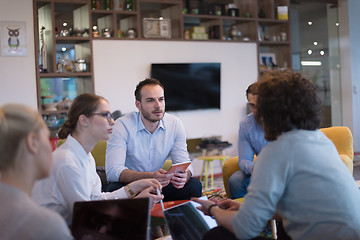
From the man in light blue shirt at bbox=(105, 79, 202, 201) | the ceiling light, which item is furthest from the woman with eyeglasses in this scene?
the ceiling light

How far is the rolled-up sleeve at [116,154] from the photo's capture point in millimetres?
3275

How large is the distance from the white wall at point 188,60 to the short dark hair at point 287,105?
4469 millimetres

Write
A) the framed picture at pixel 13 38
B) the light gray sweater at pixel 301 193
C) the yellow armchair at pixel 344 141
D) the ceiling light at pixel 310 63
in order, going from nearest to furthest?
the light gray sweater at pixel 301 193
the yellow armchair at pixel 344 141
the framed picture at pixel 13 38
the ceiling light at pixel 310 63

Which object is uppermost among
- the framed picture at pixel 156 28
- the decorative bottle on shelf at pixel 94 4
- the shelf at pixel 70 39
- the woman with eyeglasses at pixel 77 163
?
the decorative bottle on shelf at pixel 94 4

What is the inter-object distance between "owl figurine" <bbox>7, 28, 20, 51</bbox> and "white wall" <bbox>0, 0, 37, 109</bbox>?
12cm

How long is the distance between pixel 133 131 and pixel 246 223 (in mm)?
1971

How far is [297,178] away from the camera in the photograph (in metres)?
1.62

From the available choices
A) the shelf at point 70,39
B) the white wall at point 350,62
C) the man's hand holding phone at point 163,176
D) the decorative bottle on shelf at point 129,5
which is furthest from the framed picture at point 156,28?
the man's hand holding phone at point 163,176

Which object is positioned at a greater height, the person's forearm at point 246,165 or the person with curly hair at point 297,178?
the person with curly hair at point 297,178

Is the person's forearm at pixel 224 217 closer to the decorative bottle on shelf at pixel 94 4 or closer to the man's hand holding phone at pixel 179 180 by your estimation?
the man's hand holding phone at pixel 179 180

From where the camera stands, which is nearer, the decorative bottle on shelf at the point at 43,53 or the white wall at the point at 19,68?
the white wall at the point at 19,68

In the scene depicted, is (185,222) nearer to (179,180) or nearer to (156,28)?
(179,180)

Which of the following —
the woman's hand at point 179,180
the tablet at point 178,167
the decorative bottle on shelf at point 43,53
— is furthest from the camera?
the decorative bottle on shelf at point 43,53

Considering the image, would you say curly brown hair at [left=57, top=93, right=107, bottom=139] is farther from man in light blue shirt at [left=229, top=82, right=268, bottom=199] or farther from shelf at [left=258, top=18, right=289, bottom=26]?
shelf at [left=258, top=18, right=289, bottom=26]
